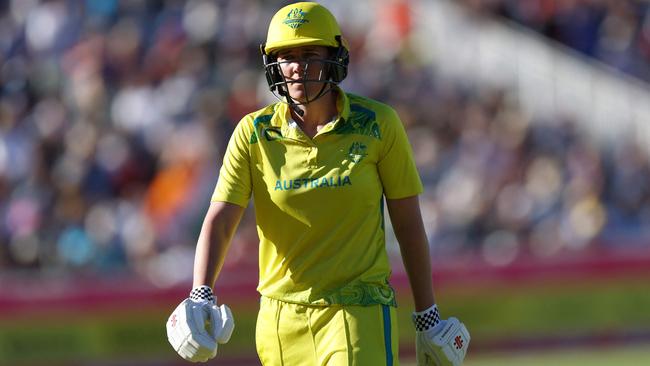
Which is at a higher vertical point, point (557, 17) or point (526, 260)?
point (557, 17)

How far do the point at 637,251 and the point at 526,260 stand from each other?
0.98 metres

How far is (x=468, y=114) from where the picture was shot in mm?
13688

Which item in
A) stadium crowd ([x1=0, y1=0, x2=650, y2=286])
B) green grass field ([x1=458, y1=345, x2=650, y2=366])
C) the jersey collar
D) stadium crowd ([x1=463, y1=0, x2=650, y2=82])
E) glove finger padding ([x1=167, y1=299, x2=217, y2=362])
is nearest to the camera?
glove finger padding ([x1=167, y1=299, x2=217, y2=362])

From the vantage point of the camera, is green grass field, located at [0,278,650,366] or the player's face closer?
the player's face

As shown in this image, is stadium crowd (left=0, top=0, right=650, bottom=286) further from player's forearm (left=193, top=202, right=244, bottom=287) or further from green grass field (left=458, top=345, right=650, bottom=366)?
player's forearm (left=193, top=202, right=244, bottom=287)

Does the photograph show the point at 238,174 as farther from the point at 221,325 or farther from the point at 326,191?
the point at 221,325

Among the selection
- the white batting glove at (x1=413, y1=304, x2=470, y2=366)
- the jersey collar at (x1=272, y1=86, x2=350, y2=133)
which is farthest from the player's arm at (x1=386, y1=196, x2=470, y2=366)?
the jersey collar at (x1=272, y1=86, x2=350, y2=133)

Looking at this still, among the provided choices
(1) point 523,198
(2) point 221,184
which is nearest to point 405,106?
(1) point 523,198

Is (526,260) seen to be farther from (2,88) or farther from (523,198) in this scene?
(2,88)

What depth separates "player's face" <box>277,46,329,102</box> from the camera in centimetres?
539

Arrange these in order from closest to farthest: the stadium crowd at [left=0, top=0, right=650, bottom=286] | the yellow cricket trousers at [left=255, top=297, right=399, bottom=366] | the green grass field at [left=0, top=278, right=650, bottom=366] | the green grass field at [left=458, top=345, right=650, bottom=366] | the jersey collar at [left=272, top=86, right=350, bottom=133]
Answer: the yellow cricket trousers at [left=255, top=297, right=399, bottom=366] → the jersey collar at [left=272, top=86, right=350, bottom=133] → the green grass field at [left=458, top=345, right=650, bottom=366] → the green grass field at [left=0, top=278, right=650, bottom=366] → the stadium crowd at [left=0, top=0, right=650, bottom=286]

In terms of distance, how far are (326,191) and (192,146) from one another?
795 cm

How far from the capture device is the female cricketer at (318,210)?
5.37 metres

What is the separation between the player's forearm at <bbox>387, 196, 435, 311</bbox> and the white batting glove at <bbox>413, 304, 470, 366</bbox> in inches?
2.0
